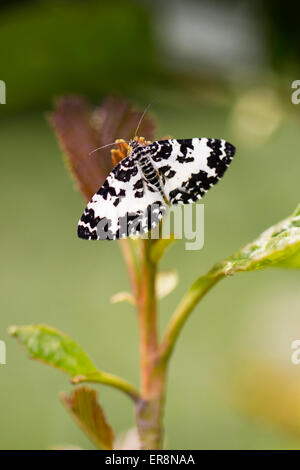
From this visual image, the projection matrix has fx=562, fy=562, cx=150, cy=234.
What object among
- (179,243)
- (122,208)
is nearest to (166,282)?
(122,208)

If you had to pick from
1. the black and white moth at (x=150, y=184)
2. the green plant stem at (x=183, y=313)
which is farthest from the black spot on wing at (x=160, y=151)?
the green plant stem at (x=183, y=313)

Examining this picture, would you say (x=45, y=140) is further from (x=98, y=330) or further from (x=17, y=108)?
(x=98, y=330)

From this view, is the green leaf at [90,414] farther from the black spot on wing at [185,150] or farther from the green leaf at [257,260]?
the black spot on wing at [185,150]

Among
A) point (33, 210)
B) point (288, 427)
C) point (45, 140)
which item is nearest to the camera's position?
point (288, 427)

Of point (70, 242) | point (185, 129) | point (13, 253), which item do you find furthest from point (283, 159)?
point (13, 253)

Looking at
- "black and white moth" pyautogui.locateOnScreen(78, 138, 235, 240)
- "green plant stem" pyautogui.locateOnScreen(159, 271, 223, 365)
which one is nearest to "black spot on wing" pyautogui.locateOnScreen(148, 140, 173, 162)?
"black and white moth" pyautogui.locateOnScreen(78, 138, 235, 240)

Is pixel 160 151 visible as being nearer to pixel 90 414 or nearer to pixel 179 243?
pixel 90 414
